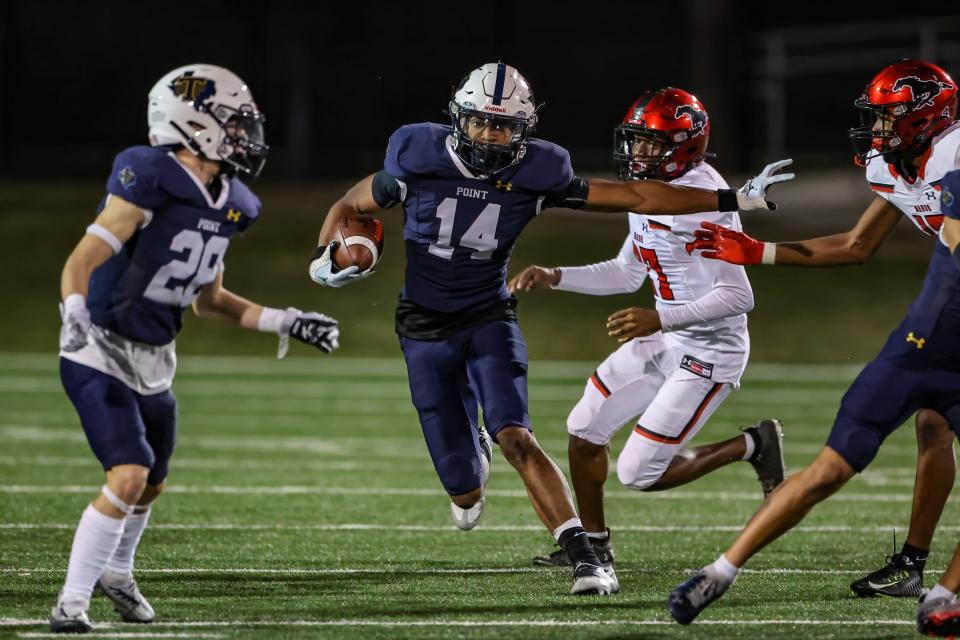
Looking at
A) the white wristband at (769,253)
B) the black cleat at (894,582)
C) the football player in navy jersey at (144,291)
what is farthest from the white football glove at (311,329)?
the black cleat at (894,582)

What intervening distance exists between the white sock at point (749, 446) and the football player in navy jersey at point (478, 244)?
1164 millimetres

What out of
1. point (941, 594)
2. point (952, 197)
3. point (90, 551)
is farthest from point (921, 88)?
point (90, 551)

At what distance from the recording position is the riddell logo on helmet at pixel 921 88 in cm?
469

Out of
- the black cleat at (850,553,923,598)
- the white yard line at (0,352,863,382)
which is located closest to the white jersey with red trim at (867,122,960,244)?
the black cleat at (850,553,923,598)

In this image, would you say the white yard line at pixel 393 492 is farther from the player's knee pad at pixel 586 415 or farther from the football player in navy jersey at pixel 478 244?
the football player in navy jersey at pixel 478 244

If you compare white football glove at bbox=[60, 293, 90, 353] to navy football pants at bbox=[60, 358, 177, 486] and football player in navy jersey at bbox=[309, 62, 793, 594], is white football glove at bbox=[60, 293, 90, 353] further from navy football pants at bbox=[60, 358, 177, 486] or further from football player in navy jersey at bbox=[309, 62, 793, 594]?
football player in navy jersey at bbox=[309, 62, 793, 594]

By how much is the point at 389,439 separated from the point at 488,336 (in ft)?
15.2

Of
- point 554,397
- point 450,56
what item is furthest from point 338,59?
point 554,397

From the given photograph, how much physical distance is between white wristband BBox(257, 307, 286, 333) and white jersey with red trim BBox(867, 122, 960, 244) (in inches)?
78.8

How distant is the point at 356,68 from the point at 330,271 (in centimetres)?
1799

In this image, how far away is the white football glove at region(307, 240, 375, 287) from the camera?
4879 mm

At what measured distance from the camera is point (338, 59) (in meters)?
22.4

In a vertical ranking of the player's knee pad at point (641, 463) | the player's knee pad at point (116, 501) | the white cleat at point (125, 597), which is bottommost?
the player's knee pad at point (641, 463)

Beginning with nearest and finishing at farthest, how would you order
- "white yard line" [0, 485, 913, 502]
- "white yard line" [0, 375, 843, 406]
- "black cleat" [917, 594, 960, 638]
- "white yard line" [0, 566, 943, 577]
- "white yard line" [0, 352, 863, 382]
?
"black cleat" [917, 594, 960, 638] < "white yard line" [0, 566, 943, 577] < "white yard line" [0, 485, 913, 502] < "white yard line" [0, 375, 843, 406] < "white yard line" [0, 352, 863, 382]
